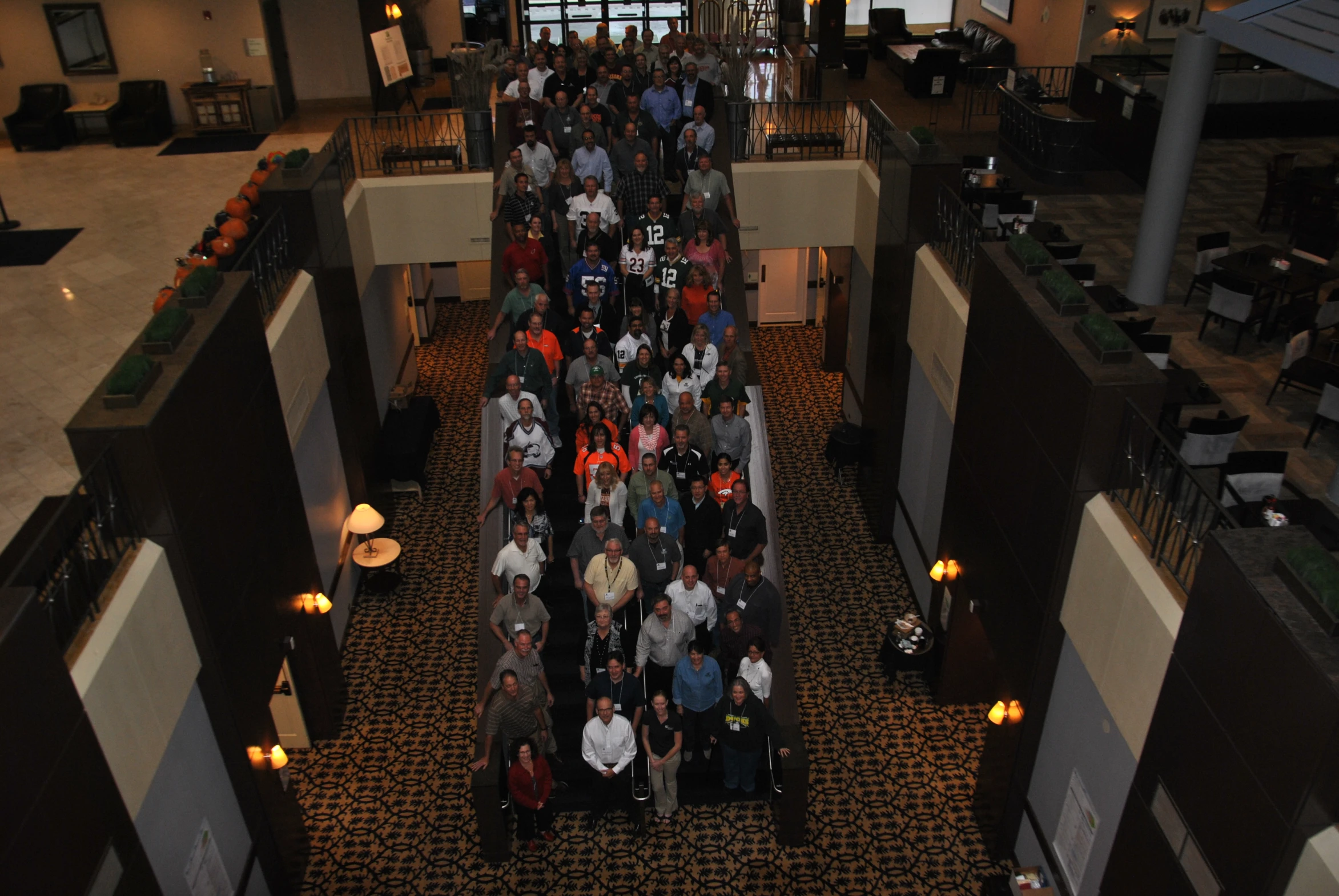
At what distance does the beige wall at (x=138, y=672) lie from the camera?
6516 mm

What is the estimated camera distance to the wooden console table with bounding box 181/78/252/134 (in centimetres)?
2097

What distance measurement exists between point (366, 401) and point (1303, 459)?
1162cm

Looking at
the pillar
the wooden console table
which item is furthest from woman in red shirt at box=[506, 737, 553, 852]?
the wooden console table

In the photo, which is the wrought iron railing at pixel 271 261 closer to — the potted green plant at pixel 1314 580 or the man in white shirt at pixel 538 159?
the man in white shirt at pixel 538 159

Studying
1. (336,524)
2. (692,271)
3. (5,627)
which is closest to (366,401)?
(336,524)

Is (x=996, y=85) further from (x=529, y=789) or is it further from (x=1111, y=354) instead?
(x=529, y=789)

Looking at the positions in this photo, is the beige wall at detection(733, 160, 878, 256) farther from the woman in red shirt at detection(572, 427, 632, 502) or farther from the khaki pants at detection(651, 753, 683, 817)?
the khaki pants at detection(651, 753, 683, 817)

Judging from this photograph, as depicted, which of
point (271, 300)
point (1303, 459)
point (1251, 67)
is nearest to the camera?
point (1303, 459)

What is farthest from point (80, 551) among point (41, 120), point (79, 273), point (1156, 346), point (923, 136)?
point (41, 120)

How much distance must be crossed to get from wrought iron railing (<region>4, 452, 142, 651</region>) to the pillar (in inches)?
441

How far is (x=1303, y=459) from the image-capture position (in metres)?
9.74

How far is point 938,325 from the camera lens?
11.7m

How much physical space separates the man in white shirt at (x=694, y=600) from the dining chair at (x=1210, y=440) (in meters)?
4.41

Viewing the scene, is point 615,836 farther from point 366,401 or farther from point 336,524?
point 366,401
